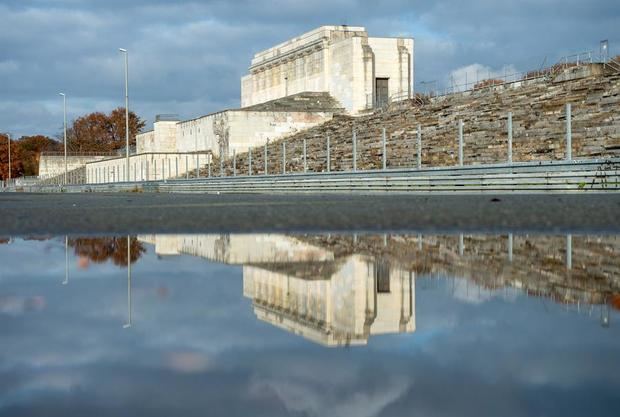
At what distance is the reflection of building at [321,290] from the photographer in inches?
139

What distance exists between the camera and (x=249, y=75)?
291 feet

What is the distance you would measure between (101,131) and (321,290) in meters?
146

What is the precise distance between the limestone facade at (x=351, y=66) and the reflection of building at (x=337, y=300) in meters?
57.0

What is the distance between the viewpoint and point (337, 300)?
4.29 meters

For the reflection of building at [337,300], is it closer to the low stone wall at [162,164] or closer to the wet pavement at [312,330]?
the wet pavement at [312,330]

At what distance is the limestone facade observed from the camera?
2569 inches

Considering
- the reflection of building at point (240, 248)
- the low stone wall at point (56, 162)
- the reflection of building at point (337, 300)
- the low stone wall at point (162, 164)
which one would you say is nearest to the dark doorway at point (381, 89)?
the low stone wall at point (162, 164)

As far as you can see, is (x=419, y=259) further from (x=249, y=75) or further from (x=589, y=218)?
(x=249, y=75)

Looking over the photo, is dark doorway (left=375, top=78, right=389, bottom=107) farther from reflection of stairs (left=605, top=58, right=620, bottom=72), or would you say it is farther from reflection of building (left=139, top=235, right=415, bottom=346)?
reflection of building (left=139, top=235, right=415, bottom=346)

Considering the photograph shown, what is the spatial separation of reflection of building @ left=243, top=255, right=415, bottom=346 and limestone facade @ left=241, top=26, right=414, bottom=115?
187 feet

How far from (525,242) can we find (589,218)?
396 cm

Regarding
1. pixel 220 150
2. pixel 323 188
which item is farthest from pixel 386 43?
pixel 323 188

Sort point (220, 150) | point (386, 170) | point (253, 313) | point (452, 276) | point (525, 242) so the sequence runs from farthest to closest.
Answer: point (220, 150) → point (386, 170) → point (525, 242) → point (452, 276) → point (253, 313)

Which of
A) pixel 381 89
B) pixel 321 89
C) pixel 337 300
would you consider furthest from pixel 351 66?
pixel 337 300
